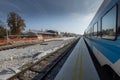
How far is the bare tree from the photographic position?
6693 cm

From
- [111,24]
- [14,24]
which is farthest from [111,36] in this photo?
[14,24]

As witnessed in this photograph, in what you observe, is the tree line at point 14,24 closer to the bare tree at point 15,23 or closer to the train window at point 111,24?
the bare tree at point 15,23

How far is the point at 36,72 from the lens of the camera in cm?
746

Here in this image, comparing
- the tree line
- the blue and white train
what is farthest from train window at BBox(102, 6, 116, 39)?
the tree line

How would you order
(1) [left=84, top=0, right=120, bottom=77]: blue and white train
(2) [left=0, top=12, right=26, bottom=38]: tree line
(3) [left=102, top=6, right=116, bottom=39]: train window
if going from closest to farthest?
(1) [left=84, top=0, right=120, bottom=77]: blue and white train
(3) [left=102, top=6, right=116, bottom=39]: train window
(2) [left=0, top=12, right=26, bottom=38]: tree line

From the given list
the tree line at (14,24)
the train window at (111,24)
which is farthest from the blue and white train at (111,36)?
the tree line at (14,24)

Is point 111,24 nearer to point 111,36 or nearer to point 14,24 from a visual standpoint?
point 111,36

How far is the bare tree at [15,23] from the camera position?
66931 mm

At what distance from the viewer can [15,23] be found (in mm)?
68312

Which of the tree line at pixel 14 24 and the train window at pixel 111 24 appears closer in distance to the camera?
the train window at pixel 111 24

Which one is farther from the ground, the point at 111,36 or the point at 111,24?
the point at 111,24

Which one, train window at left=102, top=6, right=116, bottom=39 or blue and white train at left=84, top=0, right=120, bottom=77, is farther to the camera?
train window at left=102, top=6, right=116, bottom=39

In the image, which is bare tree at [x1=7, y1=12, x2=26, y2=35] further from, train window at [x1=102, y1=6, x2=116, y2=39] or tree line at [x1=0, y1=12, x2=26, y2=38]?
train window at [x1=102, y1=6, x2=116, y2=39]

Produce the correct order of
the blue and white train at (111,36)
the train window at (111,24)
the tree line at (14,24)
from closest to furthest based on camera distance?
the blue and white train at (111,36)
the train window at (111,24)
the tree line at (14,24)
